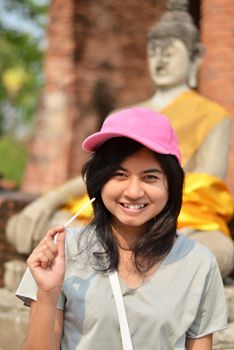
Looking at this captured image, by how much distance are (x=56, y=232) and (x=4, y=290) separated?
7.86 ft

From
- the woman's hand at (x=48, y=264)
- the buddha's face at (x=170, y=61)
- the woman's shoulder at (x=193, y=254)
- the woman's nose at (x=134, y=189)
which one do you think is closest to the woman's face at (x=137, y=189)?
the woman's nose at (x=134, y=189)

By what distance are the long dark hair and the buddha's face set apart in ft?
7.39

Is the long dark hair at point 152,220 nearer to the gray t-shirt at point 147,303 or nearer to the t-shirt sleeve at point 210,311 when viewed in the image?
the gray t-shirt at point 147,303

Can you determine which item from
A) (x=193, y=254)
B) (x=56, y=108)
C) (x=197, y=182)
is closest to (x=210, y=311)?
(x=193, y=254)

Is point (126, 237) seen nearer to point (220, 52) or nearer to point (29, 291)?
point (29, 291)

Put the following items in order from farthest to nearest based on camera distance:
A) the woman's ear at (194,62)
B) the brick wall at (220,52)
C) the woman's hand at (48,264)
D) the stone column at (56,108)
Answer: the stone column at (56,108), the brick wall at (220,52), the woman's ear at (194,62), the woman's hand at (48,264)

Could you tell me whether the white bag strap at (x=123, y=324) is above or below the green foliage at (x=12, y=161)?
above

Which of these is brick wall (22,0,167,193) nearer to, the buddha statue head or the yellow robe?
the buddha statue head

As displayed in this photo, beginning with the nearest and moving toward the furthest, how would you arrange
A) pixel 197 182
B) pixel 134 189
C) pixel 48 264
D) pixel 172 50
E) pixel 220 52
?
pixel 48 264 → pixel 134 189 → pixel 197 182 → pixel 172 50 → pixel 220 52

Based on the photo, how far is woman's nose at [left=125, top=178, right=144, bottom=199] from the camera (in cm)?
193

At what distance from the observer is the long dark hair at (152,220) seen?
194 cm

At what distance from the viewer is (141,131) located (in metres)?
1.90

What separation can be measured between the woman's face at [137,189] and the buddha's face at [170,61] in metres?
2.30

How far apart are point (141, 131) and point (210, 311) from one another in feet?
1.69
